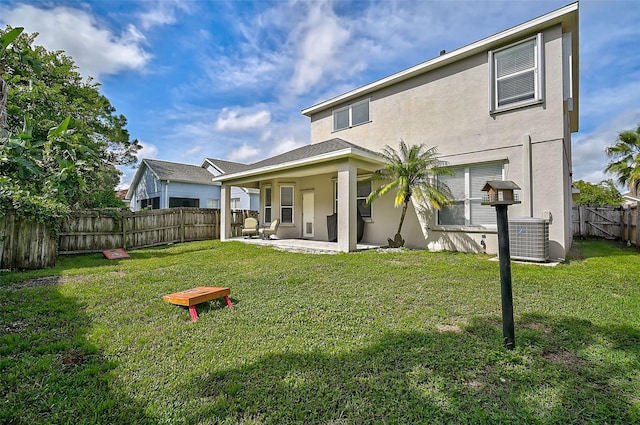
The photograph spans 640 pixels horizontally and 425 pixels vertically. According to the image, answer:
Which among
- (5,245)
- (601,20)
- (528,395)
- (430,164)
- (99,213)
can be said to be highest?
(601,20)

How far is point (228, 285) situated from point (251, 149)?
26888mm

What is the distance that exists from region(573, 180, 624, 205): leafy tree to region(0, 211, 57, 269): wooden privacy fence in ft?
92.1

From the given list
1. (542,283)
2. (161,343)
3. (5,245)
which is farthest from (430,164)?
(5,245)

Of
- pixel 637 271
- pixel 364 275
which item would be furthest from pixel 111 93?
pixel 637 271

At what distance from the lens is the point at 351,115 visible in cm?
1196

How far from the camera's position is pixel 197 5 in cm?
676

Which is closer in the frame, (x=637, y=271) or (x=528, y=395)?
(x=528, y=395)

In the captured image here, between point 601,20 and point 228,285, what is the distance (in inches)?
480

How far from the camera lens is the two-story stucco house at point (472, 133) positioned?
24.1 ft

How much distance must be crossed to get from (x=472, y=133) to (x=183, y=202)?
18.9 meters

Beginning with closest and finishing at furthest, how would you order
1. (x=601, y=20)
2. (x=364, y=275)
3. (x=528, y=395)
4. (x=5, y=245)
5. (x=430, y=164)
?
1. (x=528, y=395)
2. (x=364, y=275)
3. (x=5, y=245)
4. (x=601, y=20)
5. (x=430, y=164)

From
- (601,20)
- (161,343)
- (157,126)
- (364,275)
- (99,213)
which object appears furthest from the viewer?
(157,126)

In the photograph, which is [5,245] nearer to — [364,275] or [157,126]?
[364,275]

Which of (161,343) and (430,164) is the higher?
(430,164)
